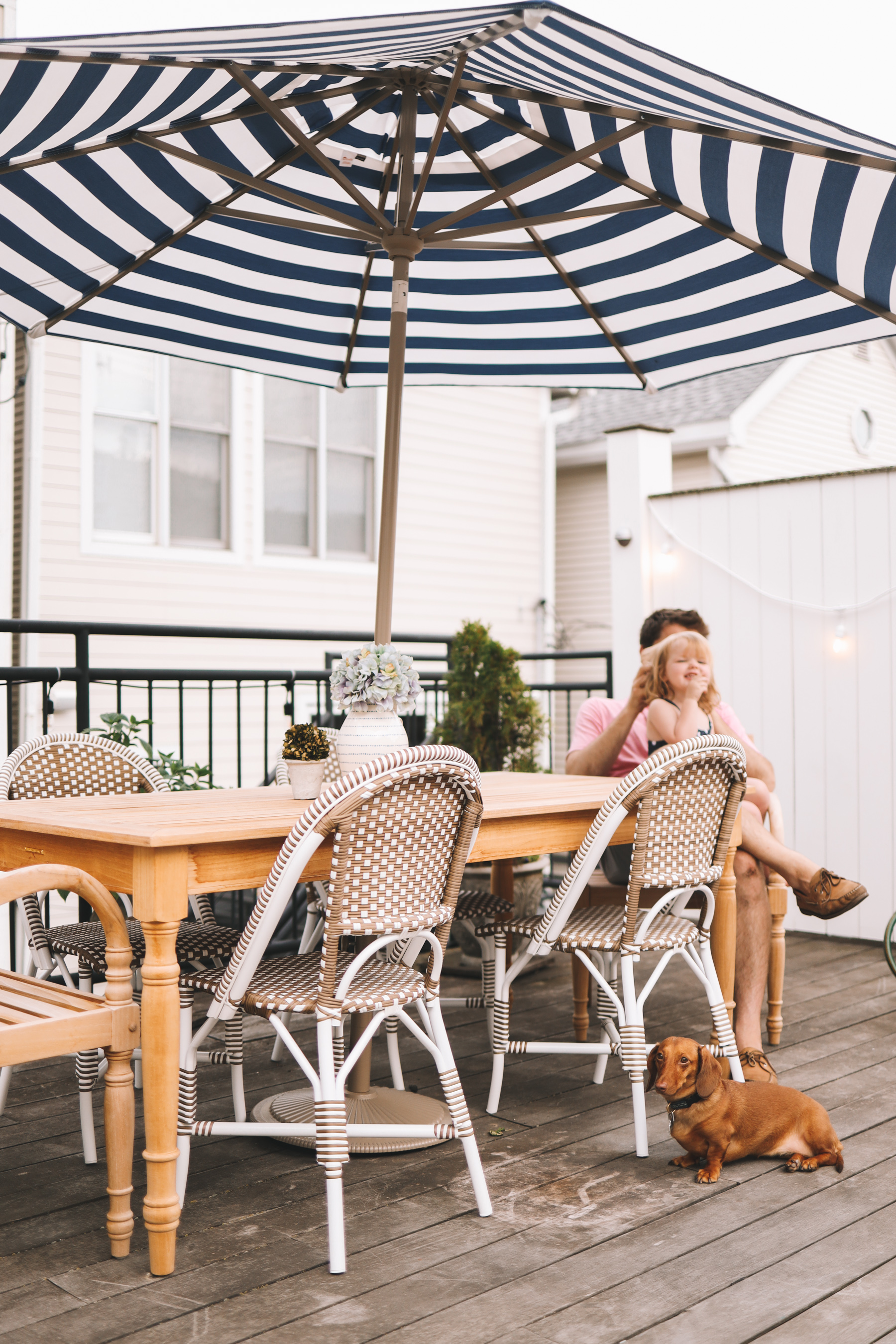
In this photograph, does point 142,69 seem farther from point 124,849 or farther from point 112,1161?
point 112,1161

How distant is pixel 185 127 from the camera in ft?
10.3

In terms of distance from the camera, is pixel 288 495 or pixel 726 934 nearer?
pixel 726 934

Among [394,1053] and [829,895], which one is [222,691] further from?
[829,895]

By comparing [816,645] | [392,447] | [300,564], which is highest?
[300,564]

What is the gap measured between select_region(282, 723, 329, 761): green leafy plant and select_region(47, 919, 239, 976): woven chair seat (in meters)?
0.50

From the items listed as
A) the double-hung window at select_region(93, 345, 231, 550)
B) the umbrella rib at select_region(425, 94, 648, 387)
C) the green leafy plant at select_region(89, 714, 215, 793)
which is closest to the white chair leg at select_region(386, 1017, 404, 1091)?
the green leafy plant at select_region(89, 714, 215, 793)

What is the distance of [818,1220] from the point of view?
2592mm

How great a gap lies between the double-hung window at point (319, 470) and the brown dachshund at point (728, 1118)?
6.43 metres

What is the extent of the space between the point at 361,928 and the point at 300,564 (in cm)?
643

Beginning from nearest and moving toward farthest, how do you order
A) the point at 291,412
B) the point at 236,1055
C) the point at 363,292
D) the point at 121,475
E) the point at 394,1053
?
the point at 236,1055 → the point at 394,1053 → the point at 363,292 → the point at 121,475 → the point at 291,412

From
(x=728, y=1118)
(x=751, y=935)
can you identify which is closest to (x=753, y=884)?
(x=751, y=935)

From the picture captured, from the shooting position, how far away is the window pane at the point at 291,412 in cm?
870

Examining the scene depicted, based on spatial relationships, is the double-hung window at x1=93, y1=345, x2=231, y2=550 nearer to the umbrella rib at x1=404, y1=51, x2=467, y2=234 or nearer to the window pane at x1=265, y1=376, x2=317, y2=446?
the window pane at x1=265, y1=376, x2=317, y2=446

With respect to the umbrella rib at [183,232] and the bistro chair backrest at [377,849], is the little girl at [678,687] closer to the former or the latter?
the bistro chair backrest at [377,849]
